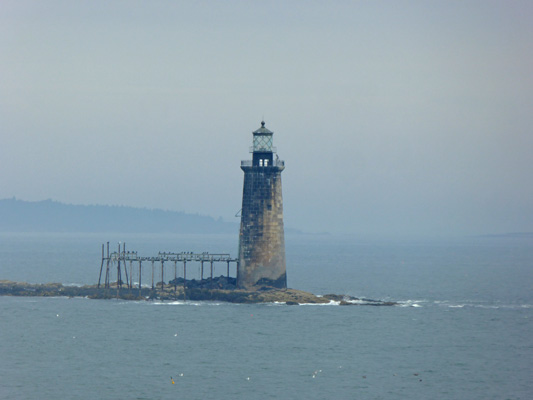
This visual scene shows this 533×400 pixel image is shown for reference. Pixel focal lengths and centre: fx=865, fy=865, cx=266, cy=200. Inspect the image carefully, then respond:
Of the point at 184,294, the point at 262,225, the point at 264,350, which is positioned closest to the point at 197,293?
the point at 184,294

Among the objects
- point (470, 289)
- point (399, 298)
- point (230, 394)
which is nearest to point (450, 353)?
point (230, 394)

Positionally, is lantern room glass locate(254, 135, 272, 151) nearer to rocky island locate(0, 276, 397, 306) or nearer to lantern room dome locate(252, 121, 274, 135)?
lantern room dome locate(252, 121, 274, 135)

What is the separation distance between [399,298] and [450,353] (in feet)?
114

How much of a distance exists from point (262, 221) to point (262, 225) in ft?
1.22

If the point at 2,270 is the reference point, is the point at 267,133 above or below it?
above

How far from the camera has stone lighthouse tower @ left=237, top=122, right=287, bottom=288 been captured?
80.6 metres

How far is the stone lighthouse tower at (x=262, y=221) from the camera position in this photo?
80562 mm

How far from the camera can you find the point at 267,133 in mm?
82125

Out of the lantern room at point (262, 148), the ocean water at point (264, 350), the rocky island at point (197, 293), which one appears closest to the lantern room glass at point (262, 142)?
the lantern room at point (262, 148)

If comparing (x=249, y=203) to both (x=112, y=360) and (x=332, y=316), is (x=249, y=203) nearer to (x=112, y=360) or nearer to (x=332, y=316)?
(x=332, y=316)

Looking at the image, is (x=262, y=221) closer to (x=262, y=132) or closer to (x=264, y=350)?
(x=262, y=132)

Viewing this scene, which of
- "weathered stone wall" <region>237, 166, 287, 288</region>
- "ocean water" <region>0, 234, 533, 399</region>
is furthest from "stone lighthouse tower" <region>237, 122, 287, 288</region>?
"ocean water" <region>0, 234, 533, 399</region>

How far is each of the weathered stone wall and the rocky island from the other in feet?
6.63

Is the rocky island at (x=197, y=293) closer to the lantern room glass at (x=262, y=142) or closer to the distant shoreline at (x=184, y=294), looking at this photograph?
the distant shoreline at (x=184, y=294)
